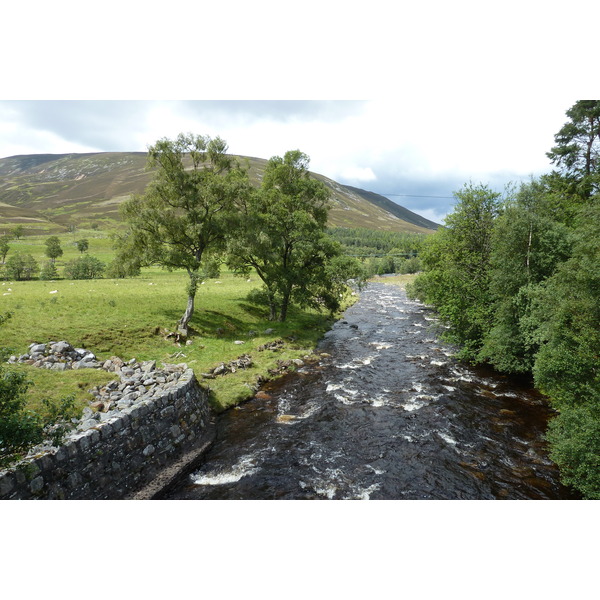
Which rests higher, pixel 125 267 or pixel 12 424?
pixel 125 267

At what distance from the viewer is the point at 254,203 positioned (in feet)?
113

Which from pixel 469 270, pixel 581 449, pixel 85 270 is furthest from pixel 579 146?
pixel 85 270

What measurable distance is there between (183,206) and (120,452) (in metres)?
21.3

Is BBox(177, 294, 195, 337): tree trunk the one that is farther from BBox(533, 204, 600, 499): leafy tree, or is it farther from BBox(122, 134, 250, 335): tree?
BBox(533, 204, 600, 499): leafy tree

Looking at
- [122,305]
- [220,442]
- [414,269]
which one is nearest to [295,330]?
[122,305]

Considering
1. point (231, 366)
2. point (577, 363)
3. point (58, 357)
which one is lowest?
point (231, 366)

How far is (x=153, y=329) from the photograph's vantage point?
90.4 ft

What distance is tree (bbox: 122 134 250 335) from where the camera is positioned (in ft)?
89.9

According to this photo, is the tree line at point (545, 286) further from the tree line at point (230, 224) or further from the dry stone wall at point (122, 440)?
the dry stone wall at point (122, 440)

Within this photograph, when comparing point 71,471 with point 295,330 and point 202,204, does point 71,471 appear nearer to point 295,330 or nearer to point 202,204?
point 202,204

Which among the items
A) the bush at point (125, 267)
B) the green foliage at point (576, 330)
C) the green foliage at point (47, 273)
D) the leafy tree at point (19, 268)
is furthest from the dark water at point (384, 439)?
the leafy tree at point (19, 268)

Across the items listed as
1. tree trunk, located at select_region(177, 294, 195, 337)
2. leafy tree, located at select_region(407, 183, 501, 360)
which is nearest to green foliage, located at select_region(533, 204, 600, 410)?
leafy tree, located at select_region(407, 183, 501, 360)

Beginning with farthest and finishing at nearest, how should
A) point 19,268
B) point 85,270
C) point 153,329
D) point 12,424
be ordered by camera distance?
point 85,270 < point 19,268 < point 153,329 < point 12,424

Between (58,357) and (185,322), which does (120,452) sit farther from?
(185,322)
